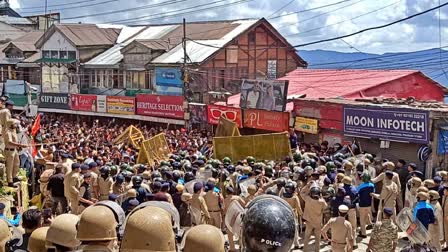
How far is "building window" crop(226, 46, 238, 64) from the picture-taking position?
3912 cm

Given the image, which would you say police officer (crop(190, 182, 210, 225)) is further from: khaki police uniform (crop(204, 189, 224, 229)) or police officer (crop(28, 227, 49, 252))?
police officer (crop(28, 227, 49, 252))

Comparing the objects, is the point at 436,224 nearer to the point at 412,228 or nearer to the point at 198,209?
the point at 412,228

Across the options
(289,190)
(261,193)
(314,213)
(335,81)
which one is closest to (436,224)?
(314,213)

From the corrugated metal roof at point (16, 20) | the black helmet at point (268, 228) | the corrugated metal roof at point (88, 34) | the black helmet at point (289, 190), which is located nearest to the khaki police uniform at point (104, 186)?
the black helmet at point (289, 190)

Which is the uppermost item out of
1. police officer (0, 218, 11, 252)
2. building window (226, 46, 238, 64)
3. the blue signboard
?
building window (226, 46, 238, 64)

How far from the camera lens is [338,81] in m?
31.7

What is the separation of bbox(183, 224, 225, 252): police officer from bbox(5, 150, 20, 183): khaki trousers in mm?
12173

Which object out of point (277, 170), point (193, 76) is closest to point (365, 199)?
point (277, 170)

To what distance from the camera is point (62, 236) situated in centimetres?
464

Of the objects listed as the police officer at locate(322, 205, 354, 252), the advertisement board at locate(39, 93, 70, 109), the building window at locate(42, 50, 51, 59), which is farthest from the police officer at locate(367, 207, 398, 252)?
the building window at locate(42, 50, 51, 59)

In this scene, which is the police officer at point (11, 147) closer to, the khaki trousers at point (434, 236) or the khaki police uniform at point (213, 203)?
the khaki police uniform at point (213, 203)

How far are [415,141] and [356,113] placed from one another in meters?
2.66

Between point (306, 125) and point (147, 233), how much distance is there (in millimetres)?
19565

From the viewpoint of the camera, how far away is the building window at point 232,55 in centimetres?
3912
